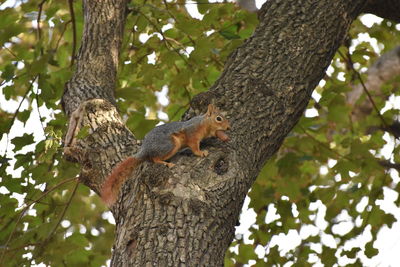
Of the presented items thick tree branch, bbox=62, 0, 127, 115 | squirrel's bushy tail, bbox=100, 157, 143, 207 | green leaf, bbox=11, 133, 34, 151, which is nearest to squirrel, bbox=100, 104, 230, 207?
squirrel's bushy tail, bbox=100, 157, 143, 207

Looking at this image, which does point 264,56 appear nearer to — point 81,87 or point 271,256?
point 81,87

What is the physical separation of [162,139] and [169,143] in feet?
0.14

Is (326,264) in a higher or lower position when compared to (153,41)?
lower

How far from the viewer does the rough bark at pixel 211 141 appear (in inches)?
95.7

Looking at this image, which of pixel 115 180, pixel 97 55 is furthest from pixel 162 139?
pixel 97 55

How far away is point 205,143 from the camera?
120 inches

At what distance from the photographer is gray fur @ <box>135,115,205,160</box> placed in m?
2.98

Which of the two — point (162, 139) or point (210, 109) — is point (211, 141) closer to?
point (210, 109)

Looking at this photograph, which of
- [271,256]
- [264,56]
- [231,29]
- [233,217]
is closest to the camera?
[233,217]

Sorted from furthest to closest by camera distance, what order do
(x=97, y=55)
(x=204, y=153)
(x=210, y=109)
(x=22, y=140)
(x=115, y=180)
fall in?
(x=22, y=140) < (x=97, y=55) < (x=210, y=109) < (x=115, y=180) < (x=204, y=153)

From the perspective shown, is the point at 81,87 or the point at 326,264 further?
the point at 326,264

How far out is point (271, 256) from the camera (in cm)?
484

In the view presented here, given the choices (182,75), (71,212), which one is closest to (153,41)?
(182,75)

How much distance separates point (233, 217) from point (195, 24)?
6.52 feet
